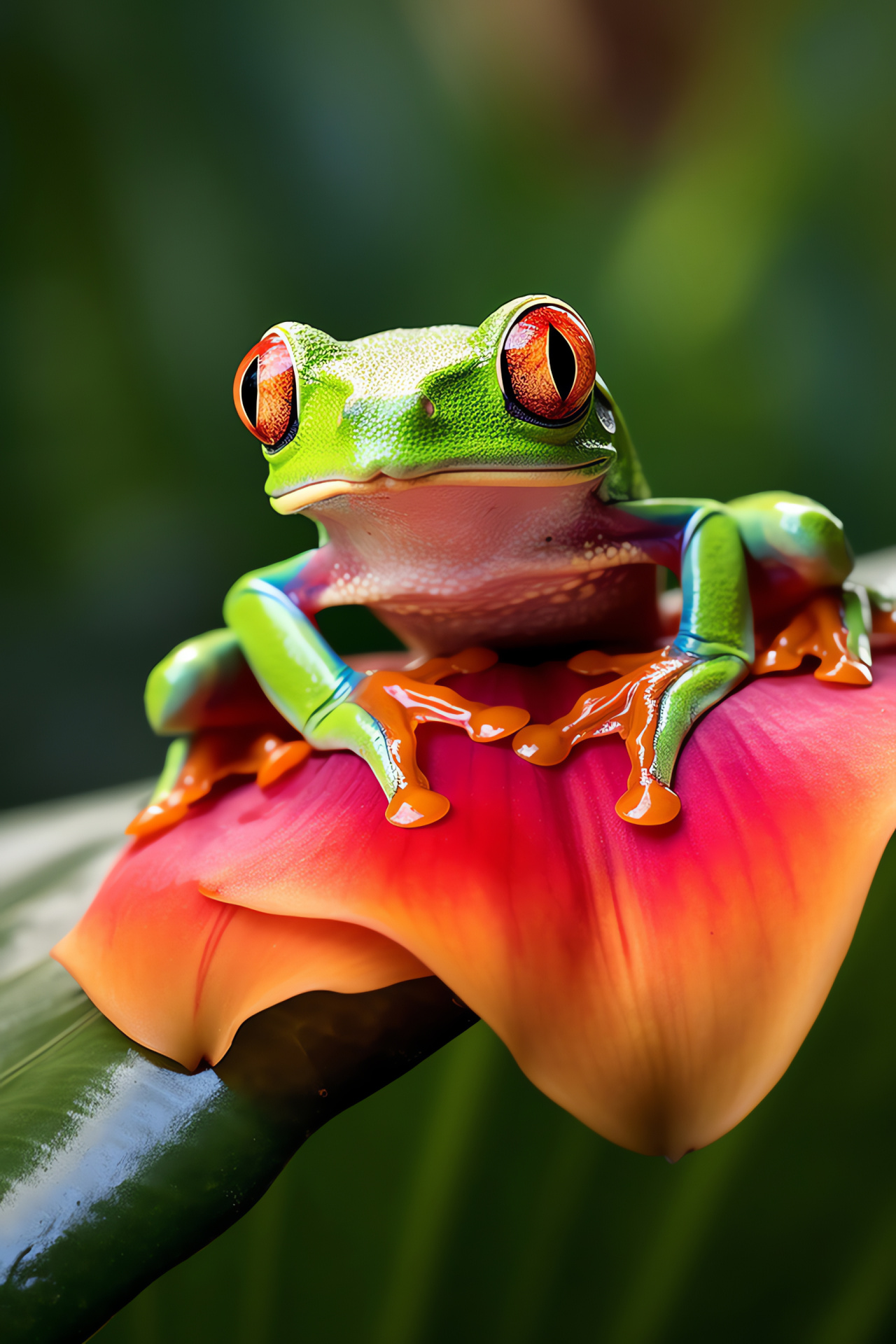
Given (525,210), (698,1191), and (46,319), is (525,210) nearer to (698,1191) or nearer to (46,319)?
(46,319)

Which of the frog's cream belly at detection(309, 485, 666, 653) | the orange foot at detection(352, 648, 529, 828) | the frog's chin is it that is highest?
the frog's chin

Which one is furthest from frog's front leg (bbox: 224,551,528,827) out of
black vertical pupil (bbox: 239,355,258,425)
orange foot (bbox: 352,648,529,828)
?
black vertical pupil (bbox: 239,355,258,425)

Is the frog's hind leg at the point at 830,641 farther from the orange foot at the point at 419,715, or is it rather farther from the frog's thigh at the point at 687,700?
the orange foot at the point at 419,715

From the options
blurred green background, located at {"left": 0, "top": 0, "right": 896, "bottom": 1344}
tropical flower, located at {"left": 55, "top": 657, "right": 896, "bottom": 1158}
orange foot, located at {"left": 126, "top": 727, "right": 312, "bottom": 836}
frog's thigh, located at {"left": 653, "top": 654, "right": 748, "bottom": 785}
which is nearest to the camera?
tropical flower, located at {"left": 55, "top": 657, "right": 896, "bottom": 1158}

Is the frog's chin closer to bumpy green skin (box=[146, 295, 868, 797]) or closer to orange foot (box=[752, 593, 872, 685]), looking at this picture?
bumpy green skin (box=[146, 295, 868, 797])

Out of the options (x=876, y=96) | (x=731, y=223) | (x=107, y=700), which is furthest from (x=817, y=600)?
(x=107, y=700)

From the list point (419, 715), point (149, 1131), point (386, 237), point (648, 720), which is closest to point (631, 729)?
point (648, 720)

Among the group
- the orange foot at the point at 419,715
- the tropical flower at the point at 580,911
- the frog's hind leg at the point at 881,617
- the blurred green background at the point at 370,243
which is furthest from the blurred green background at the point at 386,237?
the tropical flower at the point at 580,911
